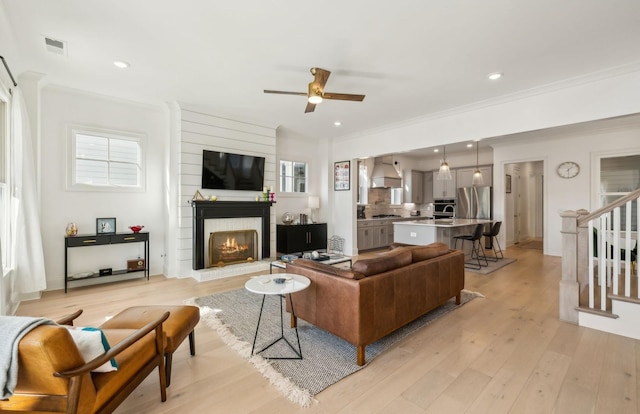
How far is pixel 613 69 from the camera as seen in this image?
11.0ft

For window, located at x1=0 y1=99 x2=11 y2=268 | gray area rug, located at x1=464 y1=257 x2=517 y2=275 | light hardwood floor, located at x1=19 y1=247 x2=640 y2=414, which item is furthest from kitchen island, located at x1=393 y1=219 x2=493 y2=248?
window, located at x1=0 y1=99 x2=11 y2=268

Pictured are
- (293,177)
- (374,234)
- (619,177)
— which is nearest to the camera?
(619,177)

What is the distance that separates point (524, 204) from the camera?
913 centimetres

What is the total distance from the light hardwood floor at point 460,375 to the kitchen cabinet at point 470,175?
5176 mm

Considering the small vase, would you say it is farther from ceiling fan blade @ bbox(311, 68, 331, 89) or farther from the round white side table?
ceiling fan blade @ bbox(311, 68, 331, 89)

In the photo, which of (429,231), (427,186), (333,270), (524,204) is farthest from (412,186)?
(333,270)

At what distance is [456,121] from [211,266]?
4.78 m

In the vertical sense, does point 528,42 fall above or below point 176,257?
above

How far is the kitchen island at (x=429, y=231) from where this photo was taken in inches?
220

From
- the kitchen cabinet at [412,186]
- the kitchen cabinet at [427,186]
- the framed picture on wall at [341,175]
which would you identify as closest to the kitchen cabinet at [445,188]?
the kitchen cabinet at [427,186]

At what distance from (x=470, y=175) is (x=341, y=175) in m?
3.84

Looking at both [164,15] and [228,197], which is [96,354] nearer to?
[164,15]

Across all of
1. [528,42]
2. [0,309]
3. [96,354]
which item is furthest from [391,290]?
[0,309]

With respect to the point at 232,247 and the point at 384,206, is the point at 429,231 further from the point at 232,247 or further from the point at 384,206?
the point at 232,247
